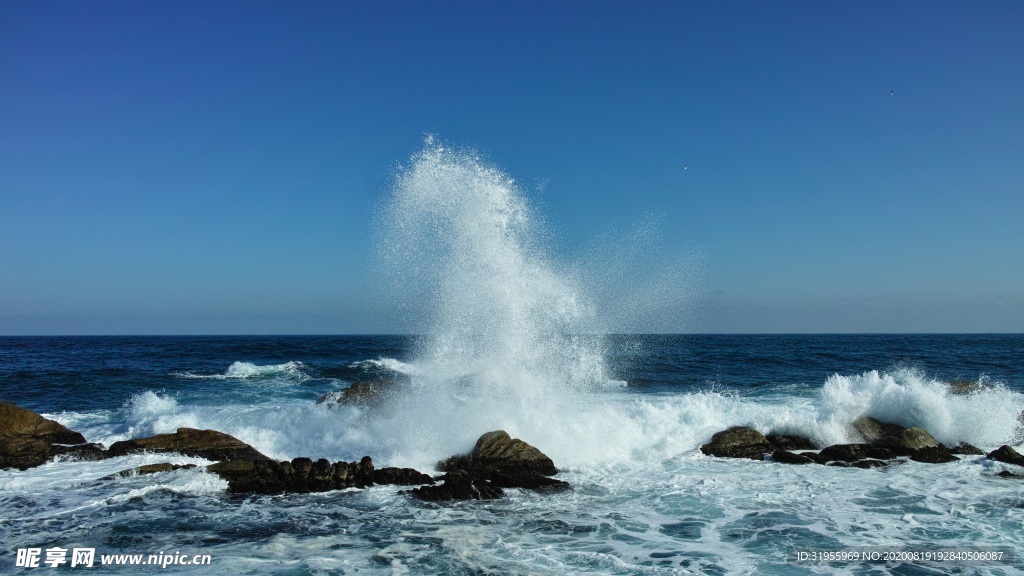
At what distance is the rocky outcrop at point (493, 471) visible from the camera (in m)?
10.7

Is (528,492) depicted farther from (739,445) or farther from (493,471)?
(739,445)

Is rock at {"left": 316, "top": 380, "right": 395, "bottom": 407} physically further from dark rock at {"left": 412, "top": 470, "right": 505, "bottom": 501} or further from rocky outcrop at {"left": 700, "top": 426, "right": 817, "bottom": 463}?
rocky outcrop at {"left": 700, "top": 426, "right": 817, "bottom": 463}

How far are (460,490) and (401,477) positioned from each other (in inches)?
62.2

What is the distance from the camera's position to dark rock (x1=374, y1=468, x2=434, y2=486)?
11570 mm

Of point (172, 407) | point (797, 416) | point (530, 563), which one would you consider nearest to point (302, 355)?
point (172, 407)

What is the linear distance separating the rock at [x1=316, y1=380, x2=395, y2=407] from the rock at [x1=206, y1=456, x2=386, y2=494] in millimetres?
5120

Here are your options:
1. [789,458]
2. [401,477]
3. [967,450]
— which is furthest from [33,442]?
[967,450]

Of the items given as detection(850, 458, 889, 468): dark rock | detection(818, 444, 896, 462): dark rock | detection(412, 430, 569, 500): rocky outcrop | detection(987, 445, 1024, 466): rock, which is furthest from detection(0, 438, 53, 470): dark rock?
detection(987, 445, 1024, 466): rock

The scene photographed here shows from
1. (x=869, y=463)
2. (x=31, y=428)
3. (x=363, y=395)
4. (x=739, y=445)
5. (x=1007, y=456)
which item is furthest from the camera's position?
(x=363, y=395)

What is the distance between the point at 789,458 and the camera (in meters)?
13.3

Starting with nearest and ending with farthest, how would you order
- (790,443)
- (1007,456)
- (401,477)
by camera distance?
(401,477)
(1007,456)
(790,443)

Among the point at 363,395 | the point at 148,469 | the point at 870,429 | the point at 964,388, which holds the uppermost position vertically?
the point at 964,388

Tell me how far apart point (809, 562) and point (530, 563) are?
3.73m

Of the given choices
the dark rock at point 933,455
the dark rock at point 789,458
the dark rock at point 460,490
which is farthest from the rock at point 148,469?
the dark rock at point 933,455
